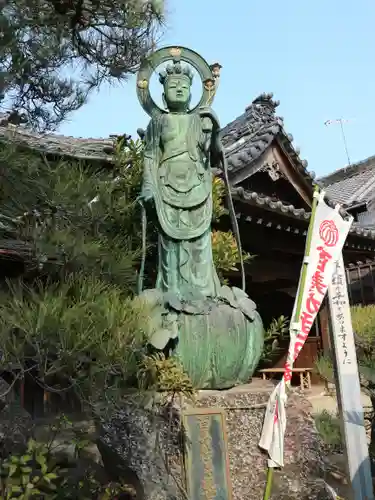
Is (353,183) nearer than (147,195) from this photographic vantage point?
No

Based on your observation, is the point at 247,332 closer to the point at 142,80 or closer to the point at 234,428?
the point at 234,428

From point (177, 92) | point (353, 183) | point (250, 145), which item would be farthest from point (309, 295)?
point (353, 183)

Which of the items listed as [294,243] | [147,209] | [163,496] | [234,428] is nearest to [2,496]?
[163,496]

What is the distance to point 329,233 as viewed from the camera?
4.56 meters

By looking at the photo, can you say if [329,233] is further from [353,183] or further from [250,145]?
[353,183]

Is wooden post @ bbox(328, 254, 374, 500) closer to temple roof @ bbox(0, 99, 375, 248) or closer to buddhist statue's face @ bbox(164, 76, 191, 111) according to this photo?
buddhist statue's face @ bbox(164, 76, 191, 111)

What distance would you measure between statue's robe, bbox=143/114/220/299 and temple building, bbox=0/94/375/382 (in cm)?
185

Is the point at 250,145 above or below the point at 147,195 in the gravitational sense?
above

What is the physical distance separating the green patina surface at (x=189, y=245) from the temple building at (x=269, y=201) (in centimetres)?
182

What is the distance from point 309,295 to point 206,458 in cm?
145

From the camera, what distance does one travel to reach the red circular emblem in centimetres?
454

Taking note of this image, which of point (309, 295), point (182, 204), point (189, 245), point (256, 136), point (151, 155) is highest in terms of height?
point (256, 136)

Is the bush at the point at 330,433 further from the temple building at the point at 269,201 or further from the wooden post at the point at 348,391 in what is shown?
the temple building at the point at 269,201

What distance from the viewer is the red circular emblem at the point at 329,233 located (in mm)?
4535
